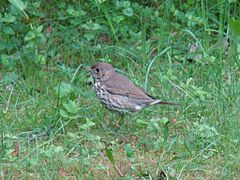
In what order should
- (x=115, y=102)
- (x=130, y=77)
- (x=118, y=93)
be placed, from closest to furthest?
(x=115, y=102) < (x=118, y=93) < (x=130, y=77)

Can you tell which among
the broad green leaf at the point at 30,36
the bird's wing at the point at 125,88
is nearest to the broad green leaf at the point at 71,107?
the bird's wing at the point at 125,88

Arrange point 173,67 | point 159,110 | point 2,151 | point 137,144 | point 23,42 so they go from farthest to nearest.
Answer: point 23,42
point 173,67
point 159,110
point 137,144
point 2,151

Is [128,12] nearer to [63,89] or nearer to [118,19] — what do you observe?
[118,19]

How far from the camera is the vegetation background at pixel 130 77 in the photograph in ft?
19.7

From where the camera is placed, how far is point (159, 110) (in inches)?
275

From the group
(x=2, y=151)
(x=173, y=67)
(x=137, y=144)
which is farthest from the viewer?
(x=173, y=67)

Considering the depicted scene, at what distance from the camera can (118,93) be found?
22.9 ft

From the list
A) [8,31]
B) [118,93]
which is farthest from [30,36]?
[118,93]

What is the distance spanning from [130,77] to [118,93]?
0.68 m

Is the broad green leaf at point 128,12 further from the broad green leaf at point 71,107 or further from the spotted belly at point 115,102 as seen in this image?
the broad green leaf at point 71,107

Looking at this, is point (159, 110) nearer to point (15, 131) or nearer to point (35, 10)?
point (15, 131)

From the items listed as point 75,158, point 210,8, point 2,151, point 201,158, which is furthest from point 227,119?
point 210,8

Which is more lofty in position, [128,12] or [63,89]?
[128,12]

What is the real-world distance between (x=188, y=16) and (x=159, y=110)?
1.49 metres
